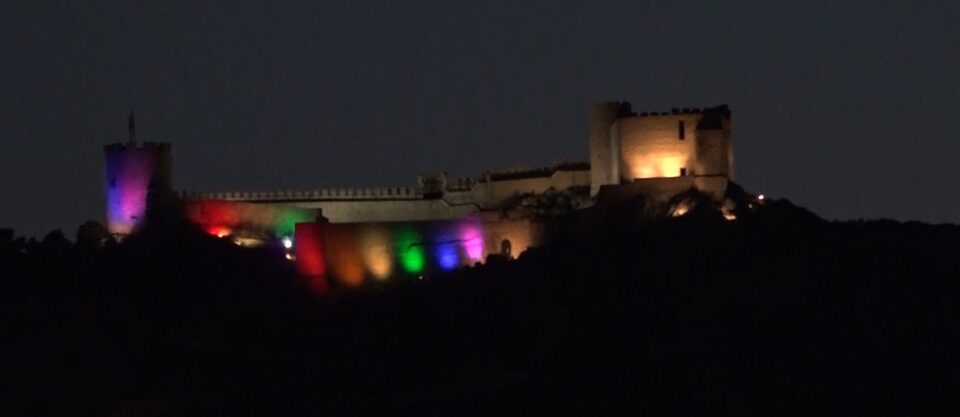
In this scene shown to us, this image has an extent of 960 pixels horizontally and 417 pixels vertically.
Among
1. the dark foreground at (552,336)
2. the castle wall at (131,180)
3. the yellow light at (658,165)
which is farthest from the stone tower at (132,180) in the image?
the yellow light at (658,165)

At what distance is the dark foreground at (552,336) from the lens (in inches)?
2995

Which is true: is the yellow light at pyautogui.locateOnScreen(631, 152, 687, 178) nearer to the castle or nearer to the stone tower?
the castle

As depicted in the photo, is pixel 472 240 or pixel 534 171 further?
pixel 534 171

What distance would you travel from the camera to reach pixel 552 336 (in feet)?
259

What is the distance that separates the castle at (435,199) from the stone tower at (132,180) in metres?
0.04

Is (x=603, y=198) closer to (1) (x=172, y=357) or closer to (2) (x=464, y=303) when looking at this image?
(2) (x=464, y=303)

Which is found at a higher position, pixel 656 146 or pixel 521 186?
pixel 656 146

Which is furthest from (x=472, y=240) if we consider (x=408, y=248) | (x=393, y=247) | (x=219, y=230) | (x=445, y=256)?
(x=219, y=230)

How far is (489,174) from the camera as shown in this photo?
9719 cm

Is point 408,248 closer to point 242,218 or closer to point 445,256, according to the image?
point 445,256

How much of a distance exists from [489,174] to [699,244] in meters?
17.7

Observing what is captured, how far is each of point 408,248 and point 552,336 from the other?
8.50 m

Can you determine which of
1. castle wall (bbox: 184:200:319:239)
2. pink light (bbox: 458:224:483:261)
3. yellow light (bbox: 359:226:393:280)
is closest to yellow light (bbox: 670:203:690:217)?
pink light (bbox: 458:224:483:261)

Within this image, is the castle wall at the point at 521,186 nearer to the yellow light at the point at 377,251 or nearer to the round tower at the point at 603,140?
the round tower at the point at 603,140
